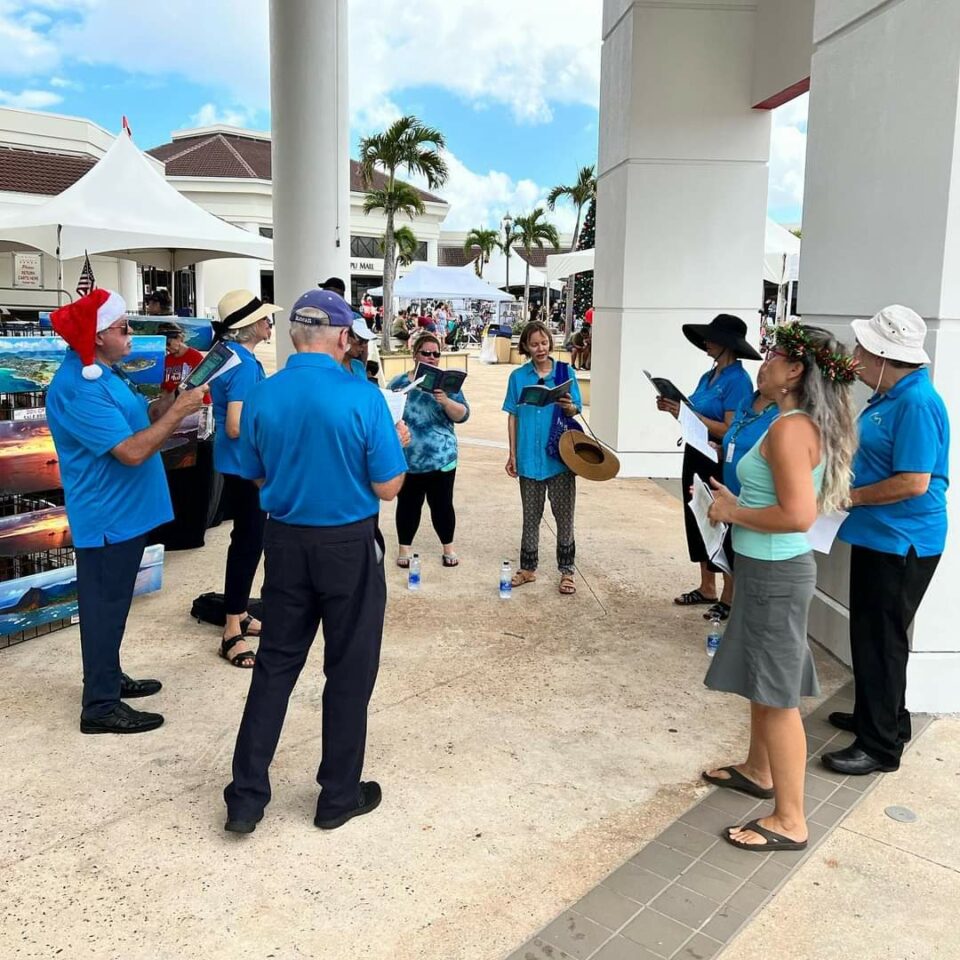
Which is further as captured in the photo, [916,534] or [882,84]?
[882,84]

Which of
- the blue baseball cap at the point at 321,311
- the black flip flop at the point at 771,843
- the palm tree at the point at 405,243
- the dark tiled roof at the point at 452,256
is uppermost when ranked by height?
the dark tiled roof at the point at 452,256

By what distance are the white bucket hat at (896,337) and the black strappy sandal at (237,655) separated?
11.0 feet

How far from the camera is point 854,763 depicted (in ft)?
12.6

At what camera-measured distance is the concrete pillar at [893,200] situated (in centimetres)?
411

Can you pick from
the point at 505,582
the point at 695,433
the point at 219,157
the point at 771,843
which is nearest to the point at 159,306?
the point at 505,582

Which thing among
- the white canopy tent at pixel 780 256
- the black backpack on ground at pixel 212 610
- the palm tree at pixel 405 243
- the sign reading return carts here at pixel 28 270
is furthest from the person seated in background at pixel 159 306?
the palm tree at pixel 405 243

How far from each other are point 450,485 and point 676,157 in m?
5.53

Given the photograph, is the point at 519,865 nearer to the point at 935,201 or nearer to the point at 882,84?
the point at 935,201

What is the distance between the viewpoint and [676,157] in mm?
10070

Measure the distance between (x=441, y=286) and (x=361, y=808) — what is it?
2796 cm

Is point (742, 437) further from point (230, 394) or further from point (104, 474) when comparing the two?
point (104, 474)

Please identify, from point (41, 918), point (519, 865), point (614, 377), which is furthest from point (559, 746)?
point (614, 377)

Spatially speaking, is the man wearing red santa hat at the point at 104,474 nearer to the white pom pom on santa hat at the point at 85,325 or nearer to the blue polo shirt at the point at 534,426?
the white pom pom on santa hat at the point at 85,325

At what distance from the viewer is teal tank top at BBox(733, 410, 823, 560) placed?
123 inches
